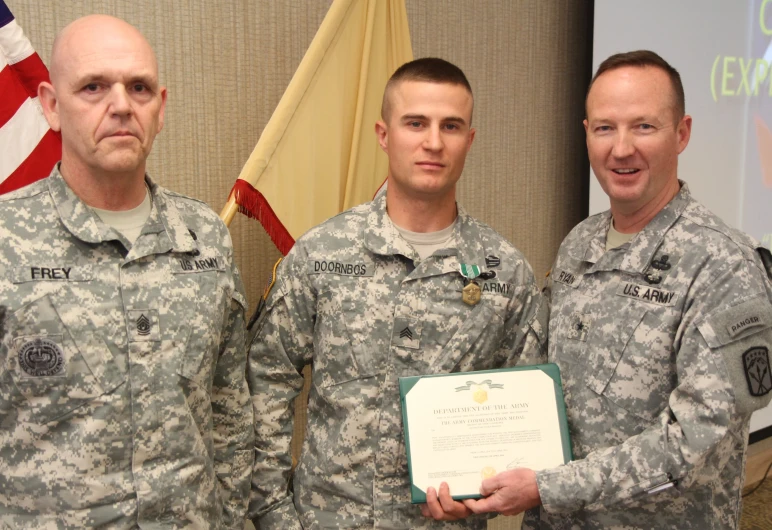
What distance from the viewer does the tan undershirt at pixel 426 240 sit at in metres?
1.73

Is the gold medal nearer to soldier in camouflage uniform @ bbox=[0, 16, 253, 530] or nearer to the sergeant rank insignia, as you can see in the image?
the sergeant rank insignia

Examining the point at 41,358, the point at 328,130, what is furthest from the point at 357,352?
the point at 328,130

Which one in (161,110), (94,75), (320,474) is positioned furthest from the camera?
(320,474)

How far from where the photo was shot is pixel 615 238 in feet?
5.74

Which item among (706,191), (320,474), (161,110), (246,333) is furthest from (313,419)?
(706,191)

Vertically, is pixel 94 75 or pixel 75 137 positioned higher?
pixel 94 75

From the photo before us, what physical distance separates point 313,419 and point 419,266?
46 centimetres

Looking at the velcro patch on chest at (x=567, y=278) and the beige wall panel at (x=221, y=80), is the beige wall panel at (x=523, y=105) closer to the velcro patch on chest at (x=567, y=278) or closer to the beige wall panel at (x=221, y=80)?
the beige wall panel at (x=221, y=80)

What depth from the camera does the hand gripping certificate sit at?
1576mm

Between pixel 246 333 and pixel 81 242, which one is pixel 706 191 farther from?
pixel 81 242

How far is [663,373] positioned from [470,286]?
475 mm

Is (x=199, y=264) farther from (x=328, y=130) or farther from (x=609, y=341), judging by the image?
(x=609, y=341)

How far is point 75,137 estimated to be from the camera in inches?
52.0

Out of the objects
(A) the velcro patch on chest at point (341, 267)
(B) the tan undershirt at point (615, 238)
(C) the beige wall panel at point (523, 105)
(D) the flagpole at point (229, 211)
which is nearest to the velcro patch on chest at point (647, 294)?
(B) the tan undershirt at point (615, 238)
